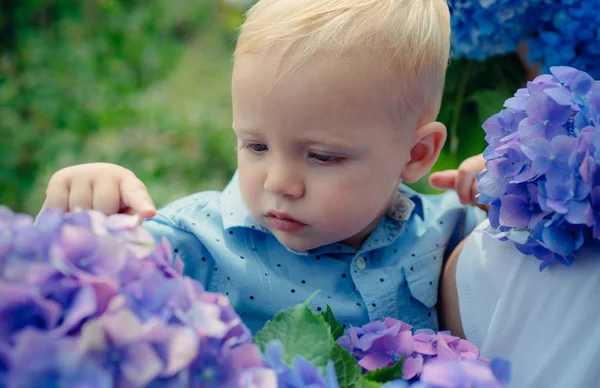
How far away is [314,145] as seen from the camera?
43.9 inches

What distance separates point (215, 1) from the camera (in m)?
5.59

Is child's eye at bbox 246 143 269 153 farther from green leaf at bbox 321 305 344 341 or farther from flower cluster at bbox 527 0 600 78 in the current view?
flower cluster at bbox 527 0 600 78

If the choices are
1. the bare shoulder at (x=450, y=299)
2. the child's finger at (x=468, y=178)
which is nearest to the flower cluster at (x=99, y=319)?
the bare shoulder at (x=450, y=299)

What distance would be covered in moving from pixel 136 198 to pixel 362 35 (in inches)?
17.0

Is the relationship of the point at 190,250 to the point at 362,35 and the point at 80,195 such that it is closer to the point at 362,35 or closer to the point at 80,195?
the point at 80,195

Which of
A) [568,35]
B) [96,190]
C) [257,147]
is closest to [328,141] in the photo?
[257,147]

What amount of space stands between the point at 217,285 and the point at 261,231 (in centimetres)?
12

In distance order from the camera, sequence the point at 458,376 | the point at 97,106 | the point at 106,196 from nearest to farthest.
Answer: the point at 458,376 < the point at 106,196 < the point at 97,106

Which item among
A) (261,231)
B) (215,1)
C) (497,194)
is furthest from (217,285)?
(215,1)

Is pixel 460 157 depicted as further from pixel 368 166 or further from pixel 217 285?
pixel 217 285

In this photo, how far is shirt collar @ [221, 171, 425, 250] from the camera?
126 cm

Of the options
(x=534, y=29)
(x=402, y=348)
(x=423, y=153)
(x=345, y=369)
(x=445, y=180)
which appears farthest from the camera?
(x=534, y=29)

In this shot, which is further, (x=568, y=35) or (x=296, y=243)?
(x=568, y=35)

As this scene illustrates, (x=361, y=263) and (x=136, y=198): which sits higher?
(x=136, y=198)
